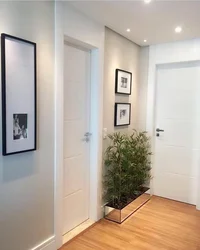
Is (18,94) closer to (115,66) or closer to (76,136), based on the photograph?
(76,136)

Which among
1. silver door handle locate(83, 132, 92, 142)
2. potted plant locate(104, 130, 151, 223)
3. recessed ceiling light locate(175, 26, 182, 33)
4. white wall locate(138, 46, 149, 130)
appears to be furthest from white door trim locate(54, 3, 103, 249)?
white wall locate(138, 46, 149, 130)

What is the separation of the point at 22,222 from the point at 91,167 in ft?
3.78

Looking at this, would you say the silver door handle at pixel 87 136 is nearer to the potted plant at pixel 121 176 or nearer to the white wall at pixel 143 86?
the potted plant at pixel 121 176

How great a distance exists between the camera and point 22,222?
6.82 feet

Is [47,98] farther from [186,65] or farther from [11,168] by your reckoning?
[186,65]

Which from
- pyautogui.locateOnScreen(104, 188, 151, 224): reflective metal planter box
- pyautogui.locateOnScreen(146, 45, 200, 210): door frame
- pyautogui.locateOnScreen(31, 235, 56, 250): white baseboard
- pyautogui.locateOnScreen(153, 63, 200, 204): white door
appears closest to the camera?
pyautogui.locateOnScreen(31, 235, 56, 250): white baseboard

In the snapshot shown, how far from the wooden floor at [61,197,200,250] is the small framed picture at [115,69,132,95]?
1.72 metres

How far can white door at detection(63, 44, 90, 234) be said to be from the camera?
2645 millimetres

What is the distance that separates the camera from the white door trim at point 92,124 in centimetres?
230

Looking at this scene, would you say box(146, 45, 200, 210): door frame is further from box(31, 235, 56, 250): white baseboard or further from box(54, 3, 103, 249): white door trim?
box(31, 235, 56, 250): white baseboard

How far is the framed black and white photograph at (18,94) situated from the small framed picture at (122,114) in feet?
4.87

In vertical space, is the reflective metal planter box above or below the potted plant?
below

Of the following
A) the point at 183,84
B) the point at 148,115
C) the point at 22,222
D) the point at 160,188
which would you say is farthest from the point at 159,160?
the point at 22,222

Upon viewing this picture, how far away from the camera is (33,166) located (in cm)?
214
